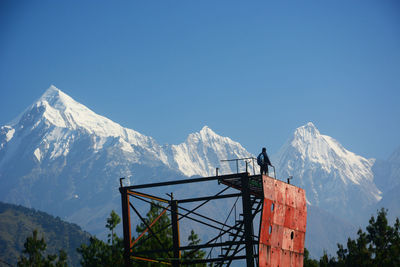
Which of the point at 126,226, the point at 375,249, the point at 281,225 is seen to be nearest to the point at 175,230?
the point at 126,226

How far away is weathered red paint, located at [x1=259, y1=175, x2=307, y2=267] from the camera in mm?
34844

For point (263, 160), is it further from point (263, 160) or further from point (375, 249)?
point (375, 249)

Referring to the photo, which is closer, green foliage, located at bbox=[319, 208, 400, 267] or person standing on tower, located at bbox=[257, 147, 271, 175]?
person standing on tower, located at bbox=[257, 147, 271, 175]

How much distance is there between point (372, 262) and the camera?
66.8 meters

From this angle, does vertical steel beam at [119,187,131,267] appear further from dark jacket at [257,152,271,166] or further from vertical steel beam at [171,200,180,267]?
dark jacket at [257,152,271,166]

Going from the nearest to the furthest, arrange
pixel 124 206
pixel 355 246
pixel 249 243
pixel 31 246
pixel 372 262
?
1. pixel 249 243
2. pixel 124 206
3. pixel 372 262
4. pixel 355 246
5. pixel 31 246

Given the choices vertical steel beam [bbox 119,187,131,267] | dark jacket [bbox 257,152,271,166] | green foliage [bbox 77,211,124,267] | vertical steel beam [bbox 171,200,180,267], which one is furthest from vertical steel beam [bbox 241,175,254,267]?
green foliage [bbox 77,211,124,267]

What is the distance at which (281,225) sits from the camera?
36.7m

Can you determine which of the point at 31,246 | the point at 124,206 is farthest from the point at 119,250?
the point at 124,206

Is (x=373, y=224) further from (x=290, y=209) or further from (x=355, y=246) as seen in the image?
(x=290, y=209)

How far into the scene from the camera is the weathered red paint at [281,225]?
34844 millimetres

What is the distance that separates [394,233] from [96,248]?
34324 millimetres

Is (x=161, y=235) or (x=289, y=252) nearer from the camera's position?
(x=289, y=252)

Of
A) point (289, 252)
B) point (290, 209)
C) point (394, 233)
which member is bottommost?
point (289, 252)
